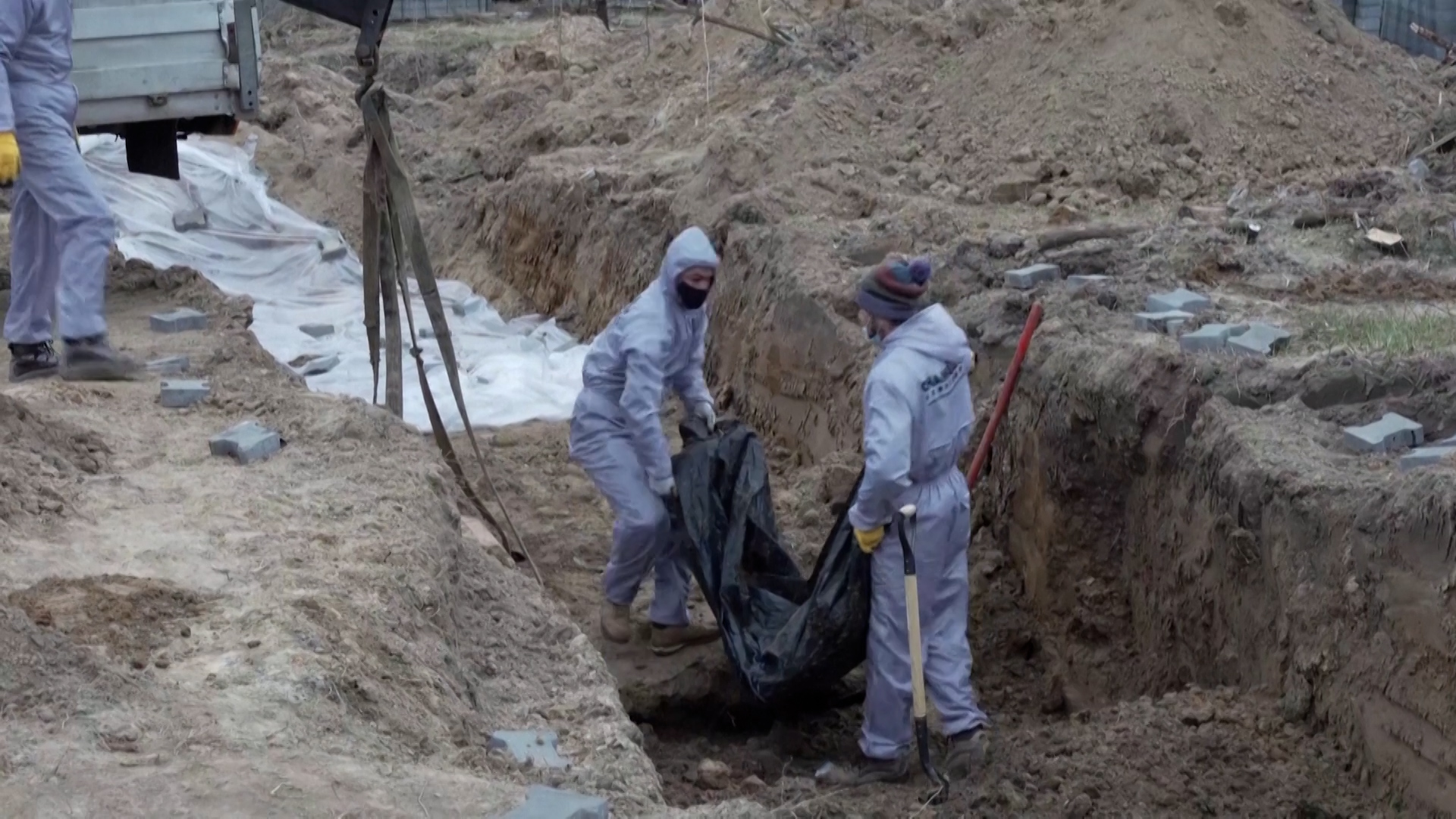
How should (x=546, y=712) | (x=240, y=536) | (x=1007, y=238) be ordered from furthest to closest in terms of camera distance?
(x=1007, y=238) < (x=240, y=536) < (x=546, y=712)

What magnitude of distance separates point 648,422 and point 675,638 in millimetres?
1135

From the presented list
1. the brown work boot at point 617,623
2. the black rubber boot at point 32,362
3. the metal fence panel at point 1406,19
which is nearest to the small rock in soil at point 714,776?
the brown work boot at point 617,623

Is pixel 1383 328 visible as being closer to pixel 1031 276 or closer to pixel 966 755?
pixel 1031 276

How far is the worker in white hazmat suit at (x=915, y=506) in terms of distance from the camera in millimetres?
5480

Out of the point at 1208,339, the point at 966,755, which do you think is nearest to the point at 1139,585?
the point at 1208,339

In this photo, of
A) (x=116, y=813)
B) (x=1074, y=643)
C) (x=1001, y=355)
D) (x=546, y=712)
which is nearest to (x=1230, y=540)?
(x=1074, y=643)

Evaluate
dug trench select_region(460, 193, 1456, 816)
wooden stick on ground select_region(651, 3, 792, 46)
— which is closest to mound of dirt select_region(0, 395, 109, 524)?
dug trench select_region(460, 193, 1456, 816)

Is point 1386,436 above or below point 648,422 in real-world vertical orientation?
above

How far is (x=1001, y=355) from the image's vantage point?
7.62 m

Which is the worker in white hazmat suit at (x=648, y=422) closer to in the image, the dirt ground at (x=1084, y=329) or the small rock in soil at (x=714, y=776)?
the dirt ground at (x=1084, y=329)

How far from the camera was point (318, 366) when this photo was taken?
33.2 feet

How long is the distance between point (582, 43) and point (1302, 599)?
13279mm

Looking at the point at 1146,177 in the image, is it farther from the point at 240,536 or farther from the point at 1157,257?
the point at 240,536

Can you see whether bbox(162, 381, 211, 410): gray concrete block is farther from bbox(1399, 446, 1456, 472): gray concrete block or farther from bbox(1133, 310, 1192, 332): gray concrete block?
bbox(1399, 446, 1456, 472): gray concrete block
